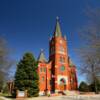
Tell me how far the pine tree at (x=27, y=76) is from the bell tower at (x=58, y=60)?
15.0 m

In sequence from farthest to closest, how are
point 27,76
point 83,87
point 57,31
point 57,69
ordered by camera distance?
point 57,31, point 83,87, point 57,69, point 27,76

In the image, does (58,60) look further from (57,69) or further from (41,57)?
(41,57)

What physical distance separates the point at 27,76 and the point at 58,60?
18682 millimetres

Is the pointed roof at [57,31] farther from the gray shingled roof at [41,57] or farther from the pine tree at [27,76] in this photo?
the pine tree at [27,76]

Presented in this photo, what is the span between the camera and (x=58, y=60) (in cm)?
5322

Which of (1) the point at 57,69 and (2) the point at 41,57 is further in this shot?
(2) the point at 41,57

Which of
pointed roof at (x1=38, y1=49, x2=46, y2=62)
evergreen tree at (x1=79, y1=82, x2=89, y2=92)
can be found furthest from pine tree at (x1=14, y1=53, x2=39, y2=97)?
evergreen tree at (x1=79, y1=82, x2=89, y2=92)

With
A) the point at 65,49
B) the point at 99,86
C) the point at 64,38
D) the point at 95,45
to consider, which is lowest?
the point at 99,86

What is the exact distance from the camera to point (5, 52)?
22.7m

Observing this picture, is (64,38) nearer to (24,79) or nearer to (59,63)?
(59,63)

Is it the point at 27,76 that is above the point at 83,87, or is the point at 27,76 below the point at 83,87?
above

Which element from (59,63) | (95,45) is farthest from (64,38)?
(95,45)

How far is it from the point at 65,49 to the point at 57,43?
3191 mm

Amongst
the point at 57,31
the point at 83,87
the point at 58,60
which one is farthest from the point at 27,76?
the point at 57,31
